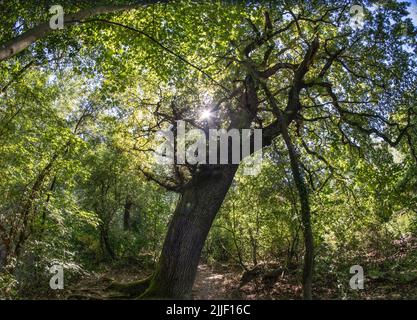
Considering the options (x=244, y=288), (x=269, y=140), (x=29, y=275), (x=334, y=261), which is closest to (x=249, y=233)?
(x=244, y=288)

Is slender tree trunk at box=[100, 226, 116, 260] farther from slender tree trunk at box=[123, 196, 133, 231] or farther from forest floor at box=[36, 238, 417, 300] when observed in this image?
forest floor at box=[36, 238, 417, 300]

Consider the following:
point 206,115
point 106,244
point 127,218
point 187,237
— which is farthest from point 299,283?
point 127,218

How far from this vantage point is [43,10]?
6.90 meters

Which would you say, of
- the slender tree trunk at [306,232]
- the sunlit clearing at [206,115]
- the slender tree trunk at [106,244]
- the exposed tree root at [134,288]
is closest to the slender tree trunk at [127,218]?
the slender tree trunk at [106,244]

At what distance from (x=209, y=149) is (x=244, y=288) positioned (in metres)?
5.25

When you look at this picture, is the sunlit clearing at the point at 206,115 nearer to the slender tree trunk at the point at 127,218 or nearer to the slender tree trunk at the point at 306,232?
the slender tree trunk at the point at 306,232

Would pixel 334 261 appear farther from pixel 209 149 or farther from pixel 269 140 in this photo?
pixel 209 149

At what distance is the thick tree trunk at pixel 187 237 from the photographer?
7895 mm

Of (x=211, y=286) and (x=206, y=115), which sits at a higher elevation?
(x=206, y=115)

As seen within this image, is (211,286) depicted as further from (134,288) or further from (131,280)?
(134,288)

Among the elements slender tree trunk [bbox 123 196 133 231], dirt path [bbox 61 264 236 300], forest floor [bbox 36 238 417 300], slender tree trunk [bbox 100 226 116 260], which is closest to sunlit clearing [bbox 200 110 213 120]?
dirt path [bbox 61 264 236 300]

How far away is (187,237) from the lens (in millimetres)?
8125

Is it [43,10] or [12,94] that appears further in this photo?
[12,94]

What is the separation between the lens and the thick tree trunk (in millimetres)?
7895
